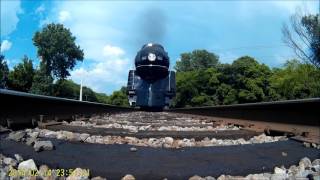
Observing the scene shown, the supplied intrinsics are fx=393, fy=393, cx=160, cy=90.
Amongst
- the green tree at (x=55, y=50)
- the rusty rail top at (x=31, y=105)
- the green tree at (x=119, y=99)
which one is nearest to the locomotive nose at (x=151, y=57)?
the rusty rail top at (x=31, y=105)

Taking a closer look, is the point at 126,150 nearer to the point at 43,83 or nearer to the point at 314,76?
the point at 314,76

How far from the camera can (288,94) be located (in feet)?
136

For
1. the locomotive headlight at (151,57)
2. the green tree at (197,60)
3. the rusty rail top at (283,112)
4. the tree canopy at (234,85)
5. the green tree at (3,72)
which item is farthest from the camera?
the green tree at (197,60)

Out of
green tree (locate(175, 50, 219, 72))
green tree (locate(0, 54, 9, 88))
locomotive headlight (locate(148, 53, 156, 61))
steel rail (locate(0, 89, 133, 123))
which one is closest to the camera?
steel rail (locate(0, 89, 133, 123))

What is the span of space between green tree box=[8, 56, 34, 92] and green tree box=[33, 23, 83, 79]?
9.48 feet

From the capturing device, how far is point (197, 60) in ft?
301

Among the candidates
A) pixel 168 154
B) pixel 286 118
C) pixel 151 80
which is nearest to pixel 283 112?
pixel 286 118

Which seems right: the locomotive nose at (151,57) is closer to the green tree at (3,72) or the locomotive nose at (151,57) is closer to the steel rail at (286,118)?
the steel rail at (286,118)

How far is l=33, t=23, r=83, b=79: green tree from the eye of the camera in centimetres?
5359

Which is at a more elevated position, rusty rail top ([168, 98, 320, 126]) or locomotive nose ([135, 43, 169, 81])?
locomotive nose ([135, 43, 169, 81])

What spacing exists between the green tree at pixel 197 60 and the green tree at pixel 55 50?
4020cm

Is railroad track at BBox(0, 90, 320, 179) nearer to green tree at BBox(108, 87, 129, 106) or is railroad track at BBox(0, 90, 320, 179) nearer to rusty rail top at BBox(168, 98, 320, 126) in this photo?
rusty rail top at BBox(168, 98, 320, 126)

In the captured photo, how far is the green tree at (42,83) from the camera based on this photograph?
155ft

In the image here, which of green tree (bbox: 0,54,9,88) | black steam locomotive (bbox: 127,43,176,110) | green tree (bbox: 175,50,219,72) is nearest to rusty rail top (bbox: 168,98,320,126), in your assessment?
black steam locomotive (bbox: 127,43,176,110)
